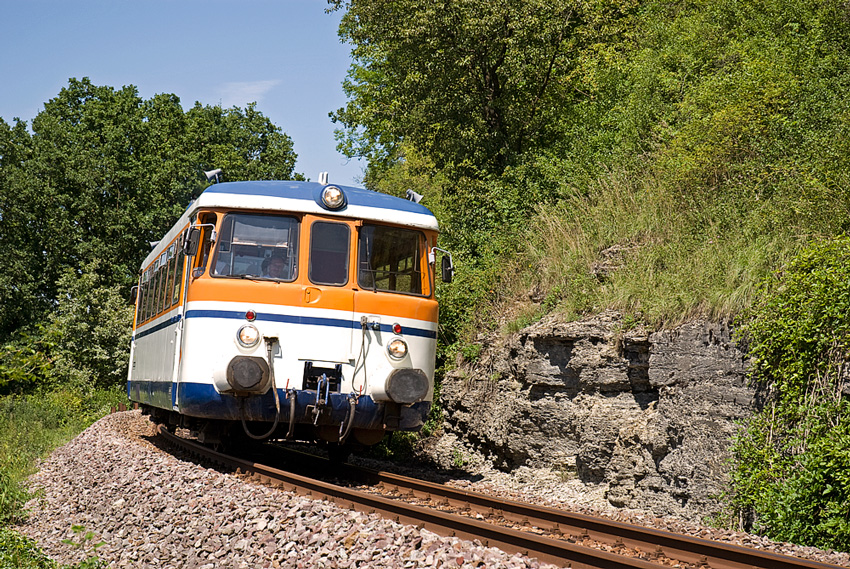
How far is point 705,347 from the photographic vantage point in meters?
9.40

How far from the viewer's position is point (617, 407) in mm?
10906

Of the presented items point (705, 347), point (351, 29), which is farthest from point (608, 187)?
point (351, 29)

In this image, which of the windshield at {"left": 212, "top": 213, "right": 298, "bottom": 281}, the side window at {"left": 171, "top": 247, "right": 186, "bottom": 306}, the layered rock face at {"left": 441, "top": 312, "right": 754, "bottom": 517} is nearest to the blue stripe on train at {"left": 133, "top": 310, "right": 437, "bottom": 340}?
the windshield at {"left": 212, "top": 213, "right": 298, "bottom": 281}

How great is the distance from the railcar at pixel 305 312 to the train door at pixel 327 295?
0.01 metres

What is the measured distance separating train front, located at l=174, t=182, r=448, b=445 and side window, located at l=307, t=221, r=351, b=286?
0.5 inches

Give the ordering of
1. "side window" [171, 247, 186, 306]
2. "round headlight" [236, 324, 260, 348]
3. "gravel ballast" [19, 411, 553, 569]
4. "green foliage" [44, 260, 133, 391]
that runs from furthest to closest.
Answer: "green foliage" [44, 260, 133, 391] < "side window" [171, 247, 186, 306] < "round headlight" [236, 324, 260, 348] < "gravel ballast" [19, 411, 553, 569]

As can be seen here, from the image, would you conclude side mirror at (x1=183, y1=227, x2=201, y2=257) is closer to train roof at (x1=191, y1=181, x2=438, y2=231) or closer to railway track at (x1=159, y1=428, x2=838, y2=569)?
train roof at (x1=191, y1=181, x2=438, y2=231)

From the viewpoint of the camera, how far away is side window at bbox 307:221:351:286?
10052mm

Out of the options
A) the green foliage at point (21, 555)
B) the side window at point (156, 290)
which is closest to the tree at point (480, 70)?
the side window at point (156, 290)

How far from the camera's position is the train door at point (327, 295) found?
971cm

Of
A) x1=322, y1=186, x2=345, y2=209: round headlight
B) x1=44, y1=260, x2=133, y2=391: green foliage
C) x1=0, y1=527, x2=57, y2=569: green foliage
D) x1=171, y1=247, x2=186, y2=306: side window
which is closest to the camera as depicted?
x1=0, y1=527, x2=57, y2=569: green foliage

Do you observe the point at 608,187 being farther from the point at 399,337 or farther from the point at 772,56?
the point at 399,337

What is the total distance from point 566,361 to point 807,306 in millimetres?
4116

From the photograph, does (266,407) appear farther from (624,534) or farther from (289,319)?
(624,534)
